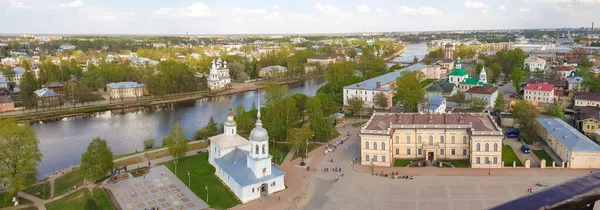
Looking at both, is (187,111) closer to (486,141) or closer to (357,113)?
(357,113)

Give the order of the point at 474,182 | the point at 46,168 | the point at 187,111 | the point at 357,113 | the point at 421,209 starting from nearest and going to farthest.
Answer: the point at 421,209 < the point at 474,182 < the point at 46,168 < the point at 357,113 < the point at 187,111

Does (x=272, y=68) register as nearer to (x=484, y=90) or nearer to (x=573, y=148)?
(x=484, y=90)

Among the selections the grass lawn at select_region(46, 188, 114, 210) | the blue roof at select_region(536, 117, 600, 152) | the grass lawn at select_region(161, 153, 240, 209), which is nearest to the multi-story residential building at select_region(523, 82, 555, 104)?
the blue roof at select_region(536, 117, 600, 152)

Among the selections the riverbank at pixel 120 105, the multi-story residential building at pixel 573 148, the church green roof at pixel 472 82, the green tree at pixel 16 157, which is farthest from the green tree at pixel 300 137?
the church green roof at pixel 472 82

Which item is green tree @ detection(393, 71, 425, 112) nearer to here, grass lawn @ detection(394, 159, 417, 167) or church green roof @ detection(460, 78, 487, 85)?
church green roof @ detection(460, 78, 487, 85)

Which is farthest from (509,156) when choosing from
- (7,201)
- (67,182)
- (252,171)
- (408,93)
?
(7,201)

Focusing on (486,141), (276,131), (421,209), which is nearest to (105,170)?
(276,131)

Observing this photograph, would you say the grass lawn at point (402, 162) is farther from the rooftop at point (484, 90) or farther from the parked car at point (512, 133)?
the rooftop at point (484, 90)
